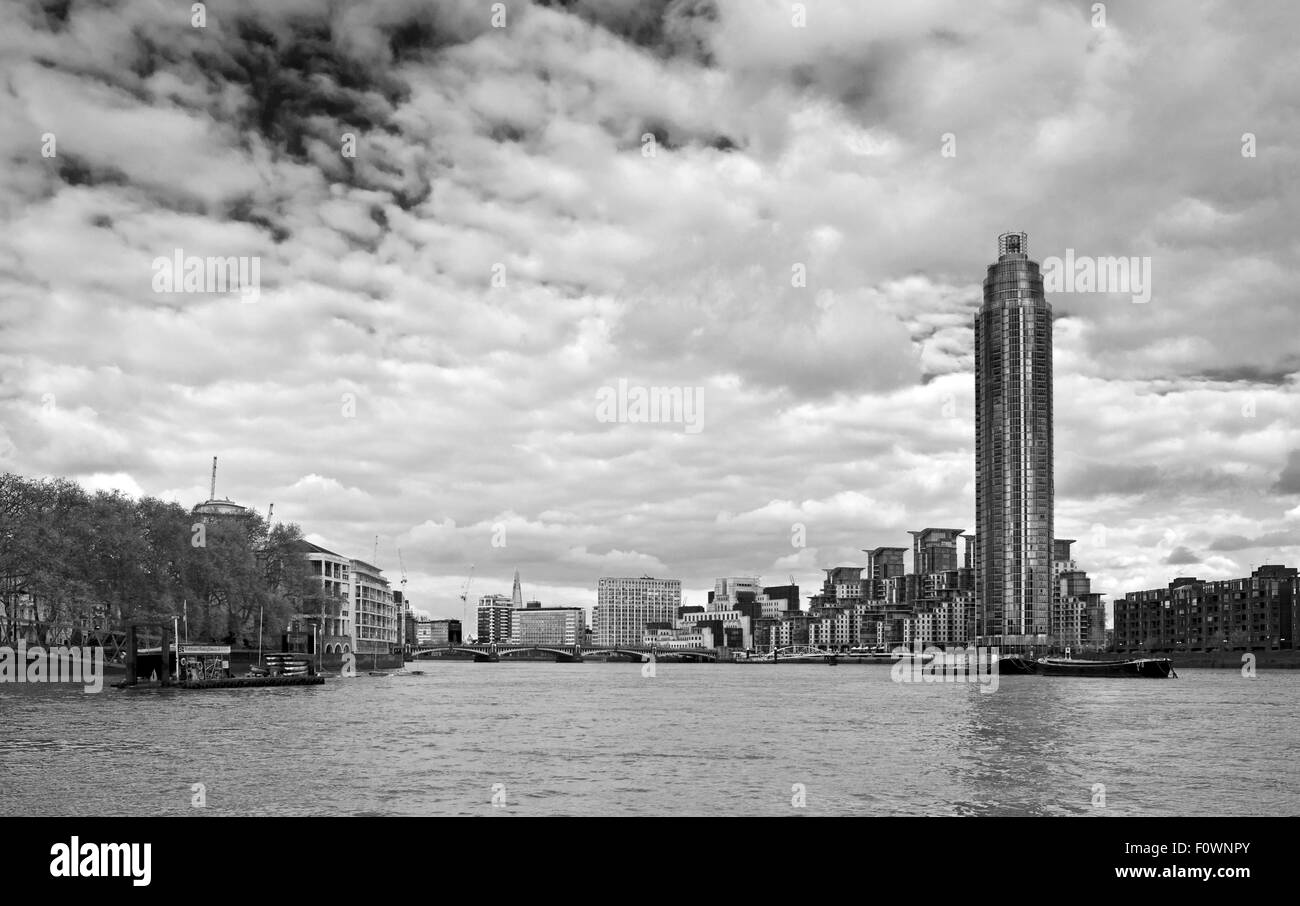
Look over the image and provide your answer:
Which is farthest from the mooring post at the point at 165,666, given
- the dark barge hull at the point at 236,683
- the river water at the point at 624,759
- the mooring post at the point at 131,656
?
the river water at the point at 624,759

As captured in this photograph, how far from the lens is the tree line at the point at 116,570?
105 meters

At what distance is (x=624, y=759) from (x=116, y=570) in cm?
8649

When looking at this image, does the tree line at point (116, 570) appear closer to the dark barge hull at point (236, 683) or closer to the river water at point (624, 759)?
the dark barge hull at point (236, 683)

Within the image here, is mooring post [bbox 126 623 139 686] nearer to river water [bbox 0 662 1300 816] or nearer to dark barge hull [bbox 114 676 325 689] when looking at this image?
dark barge hull [bbox 114 676 325 689]

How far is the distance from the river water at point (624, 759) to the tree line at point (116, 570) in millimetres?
15665

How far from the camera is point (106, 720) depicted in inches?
2685

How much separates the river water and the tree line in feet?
51.4

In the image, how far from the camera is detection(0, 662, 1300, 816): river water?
37.8 meters

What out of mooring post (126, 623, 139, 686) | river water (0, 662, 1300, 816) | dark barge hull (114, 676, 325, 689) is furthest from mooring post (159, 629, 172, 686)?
river water (0, 662, 1300, 816)

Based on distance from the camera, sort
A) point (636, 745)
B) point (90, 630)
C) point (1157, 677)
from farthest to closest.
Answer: point (1157, 677) < point (90, 630) < point (636, 745)

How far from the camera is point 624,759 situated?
51188mm
